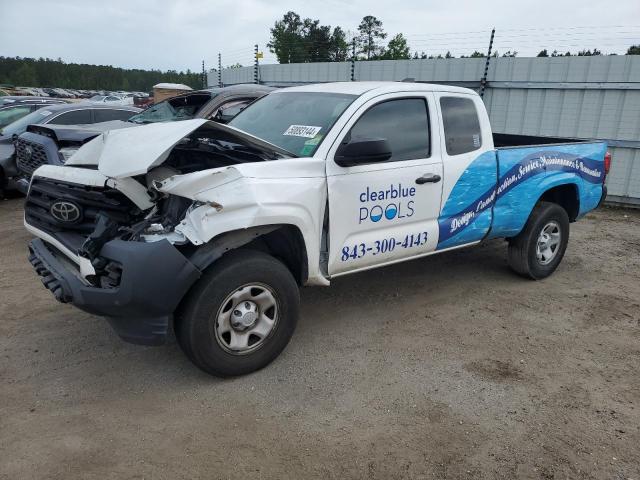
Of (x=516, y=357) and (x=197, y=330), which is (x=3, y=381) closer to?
(x=197, y=330)

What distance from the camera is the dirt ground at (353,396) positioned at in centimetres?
265

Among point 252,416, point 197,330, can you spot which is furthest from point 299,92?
point 252,416

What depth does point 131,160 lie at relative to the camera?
3.10 meters

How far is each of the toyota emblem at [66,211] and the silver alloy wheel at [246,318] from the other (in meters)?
1.25

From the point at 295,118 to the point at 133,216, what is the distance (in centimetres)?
149

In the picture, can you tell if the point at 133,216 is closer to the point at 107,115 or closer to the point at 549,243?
the point at 549,243

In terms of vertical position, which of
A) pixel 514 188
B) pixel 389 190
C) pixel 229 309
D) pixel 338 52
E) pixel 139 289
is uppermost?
pixel 338 52

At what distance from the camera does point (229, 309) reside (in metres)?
3.18

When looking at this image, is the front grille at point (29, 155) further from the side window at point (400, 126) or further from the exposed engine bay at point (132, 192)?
the side window at point (400, 126)

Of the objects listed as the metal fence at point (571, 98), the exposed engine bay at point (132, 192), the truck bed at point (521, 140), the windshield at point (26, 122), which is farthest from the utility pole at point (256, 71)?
the exposed engine bay at point (132, 192)

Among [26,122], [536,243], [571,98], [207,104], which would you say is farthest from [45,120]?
[571,98]

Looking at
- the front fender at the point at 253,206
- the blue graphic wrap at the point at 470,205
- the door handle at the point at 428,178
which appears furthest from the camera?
the blue graphic wrap at the point at 470,205

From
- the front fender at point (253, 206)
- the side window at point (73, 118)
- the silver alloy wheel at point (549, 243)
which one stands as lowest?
the silver alloy wheel at point (549, 243)

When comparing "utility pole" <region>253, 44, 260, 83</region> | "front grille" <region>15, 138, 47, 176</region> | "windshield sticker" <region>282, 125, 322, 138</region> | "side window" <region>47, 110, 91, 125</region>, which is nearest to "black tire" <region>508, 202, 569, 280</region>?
"windshield sticker" <region>282, 125, 322, 138</region>
